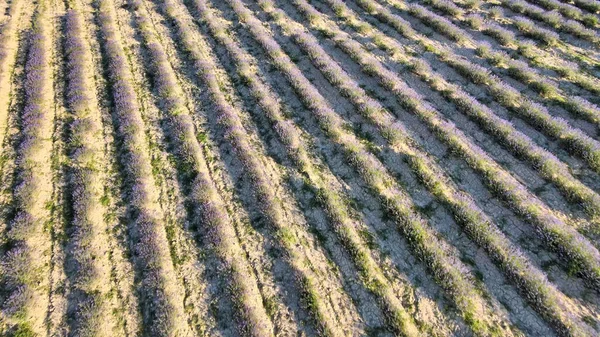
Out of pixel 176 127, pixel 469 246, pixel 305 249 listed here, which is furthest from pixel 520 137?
pixel 176 127

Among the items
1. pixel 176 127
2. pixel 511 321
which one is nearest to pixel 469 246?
pixel 511 321

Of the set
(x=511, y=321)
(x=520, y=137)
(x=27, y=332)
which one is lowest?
(x=27, y=332)

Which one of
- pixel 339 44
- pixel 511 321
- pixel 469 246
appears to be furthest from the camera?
pixel 339 44

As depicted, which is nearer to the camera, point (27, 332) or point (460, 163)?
point (27, 332)

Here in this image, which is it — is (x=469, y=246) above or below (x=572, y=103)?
below

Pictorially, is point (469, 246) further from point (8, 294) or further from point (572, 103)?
point (8, 294)

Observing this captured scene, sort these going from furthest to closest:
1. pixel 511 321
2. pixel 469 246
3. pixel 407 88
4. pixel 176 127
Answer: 1. pixel 407 88
2. pixel 176 127
3. pixel 469 246
4. pixel 511 321

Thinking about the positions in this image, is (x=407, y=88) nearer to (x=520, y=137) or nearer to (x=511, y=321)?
(x=520, y=137)
